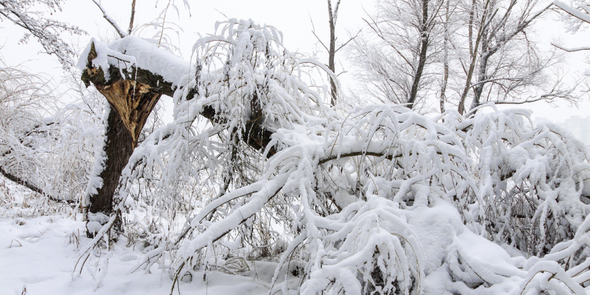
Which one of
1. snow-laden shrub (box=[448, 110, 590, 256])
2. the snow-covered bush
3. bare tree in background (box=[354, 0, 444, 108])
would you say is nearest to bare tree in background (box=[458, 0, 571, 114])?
bare tree in background (box=[354, 0, 444, 108])

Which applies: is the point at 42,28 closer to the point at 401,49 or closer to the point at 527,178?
the point at 527,178

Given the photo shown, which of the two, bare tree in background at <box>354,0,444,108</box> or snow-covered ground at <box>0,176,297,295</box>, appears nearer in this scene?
snow-covered ground at <box>0,176,297,295</box>

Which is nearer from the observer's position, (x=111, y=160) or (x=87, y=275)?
(x=87, y=275)

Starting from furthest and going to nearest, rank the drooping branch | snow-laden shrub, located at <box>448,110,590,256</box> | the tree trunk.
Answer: the tree trunk < the drooping branch < snow-laden shrub, located at <box>448,110,590,256</box>

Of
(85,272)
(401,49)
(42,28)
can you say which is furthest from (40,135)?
(401,49)

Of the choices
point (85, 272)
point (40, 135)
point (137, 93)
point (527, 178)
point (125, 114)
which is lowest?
point (85, 272)

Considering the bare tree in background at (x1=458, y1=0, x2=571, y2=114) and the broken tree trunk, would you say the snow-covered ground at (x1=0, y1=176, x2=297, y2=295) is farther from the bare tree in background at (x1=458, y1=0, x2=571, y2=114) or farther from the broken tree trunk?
the bare tree in background at (x1=458, y1=0, x2=571, y2=114)

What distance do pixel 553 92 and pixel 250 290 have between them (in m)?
10.6

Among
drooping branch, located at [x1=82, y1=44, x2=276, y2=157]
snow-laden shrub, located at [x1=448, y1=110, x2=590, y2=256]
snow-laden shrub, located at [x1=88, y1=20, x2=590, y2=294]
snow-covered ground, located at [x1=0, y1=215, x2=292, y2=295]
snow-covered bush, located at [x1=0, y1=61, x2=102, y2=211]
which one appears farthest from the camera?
snow-covered bush, located at [x1=0, y1=61, x2=102, y2=211]

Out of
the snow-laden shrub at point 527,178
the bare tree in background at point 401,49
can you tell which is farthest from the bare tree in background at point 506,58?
the snow-laden shrub at point 527,178

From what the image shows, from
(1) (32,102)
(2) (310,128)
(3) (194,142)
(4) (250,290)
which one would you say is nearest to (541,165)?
(2) (310,128)

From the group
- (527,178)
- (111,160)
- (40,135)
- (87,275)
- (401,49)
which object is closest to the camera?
(527,178)

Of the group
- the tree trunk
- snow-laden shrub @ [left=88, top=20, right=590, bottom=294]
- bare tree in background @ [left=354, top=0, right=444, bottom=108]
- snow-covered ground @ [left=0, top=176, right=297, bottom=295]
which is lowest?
snow-covered ground @ [left=0, top=176, right=297, bottom=295]

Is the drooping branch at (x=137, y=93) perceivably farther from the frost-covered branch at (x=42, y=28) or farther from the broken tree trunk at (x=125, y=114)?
the frost-covered branch at (x=42, y=28)
